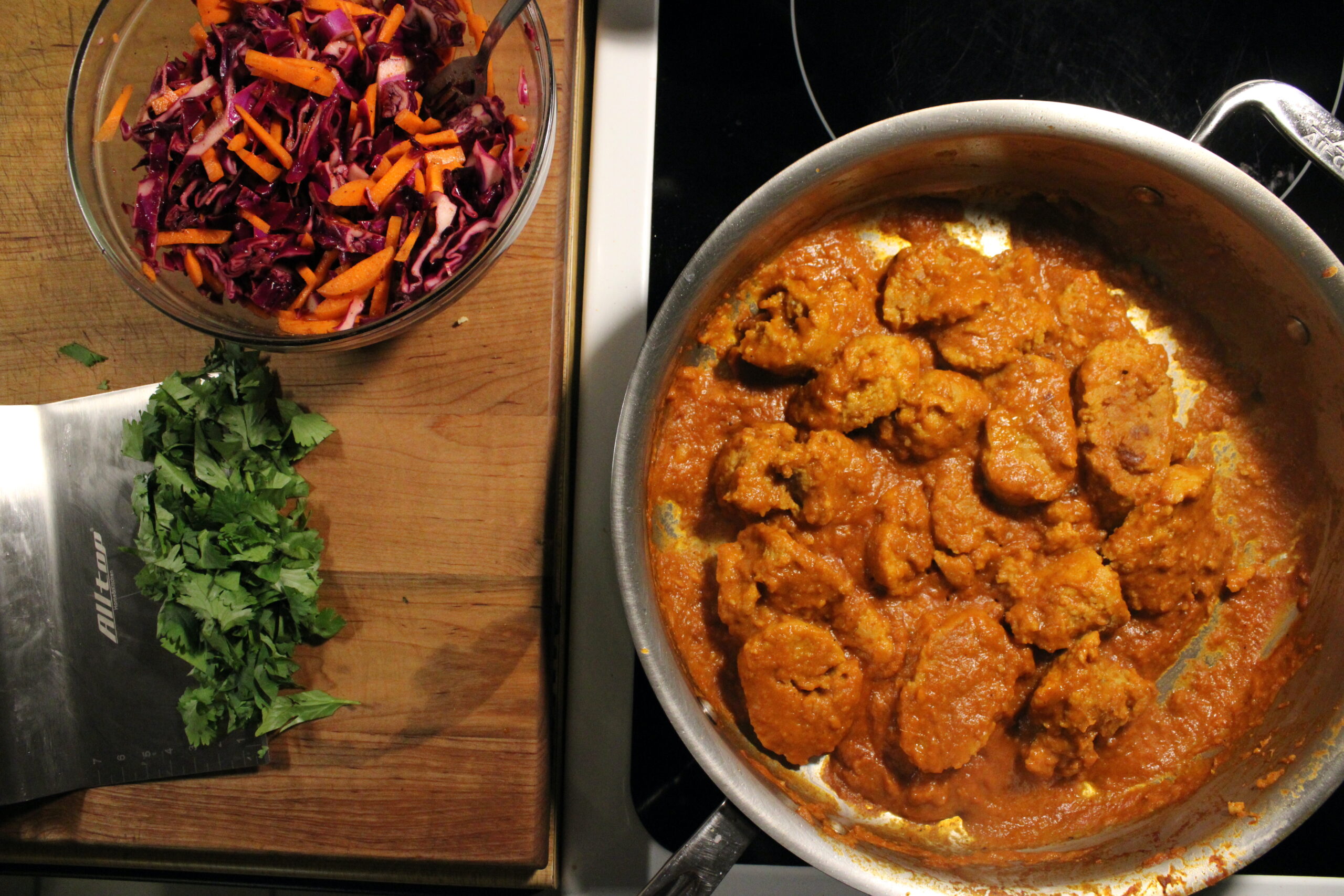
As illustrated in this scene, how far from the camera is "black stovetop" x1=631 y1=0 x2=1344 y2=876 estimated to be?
6.63 ft

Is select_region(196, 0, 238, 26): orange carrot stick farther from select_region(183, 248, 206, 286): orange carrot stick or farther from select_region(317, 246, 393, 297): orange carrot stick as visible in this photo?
select_region(317, 246, 393, 297): orange carrot stick

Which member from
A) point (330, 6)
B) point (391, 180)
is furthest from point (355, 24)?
point (391, 180)

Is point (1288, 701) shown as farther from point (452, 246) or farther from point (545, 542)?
point (452, 246)

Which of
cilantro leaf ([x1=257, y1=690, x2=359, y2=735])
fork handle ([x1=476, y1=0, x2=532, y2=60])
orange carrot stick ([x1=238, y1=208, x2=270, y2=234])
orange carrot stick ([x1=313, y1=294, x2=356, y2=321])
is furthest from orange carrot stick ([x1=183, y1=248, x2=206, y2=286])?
cilantro leaf ([x1=257, y1=690, x2=359, y2=735])

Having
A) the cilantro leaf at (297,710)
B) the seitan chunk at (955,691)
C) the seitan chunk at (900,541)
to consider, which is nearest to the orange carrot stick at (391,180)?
the cilantro leaf at (297,710)

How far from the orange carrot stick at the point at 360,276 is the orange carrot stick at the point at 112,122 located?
65 centimetres

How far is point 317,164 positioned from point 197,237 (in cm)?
29

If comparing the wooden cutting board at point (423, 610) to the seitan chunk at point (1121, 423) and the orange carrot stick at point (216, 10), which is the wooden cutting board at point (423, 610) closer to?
the orange carrot stick at point (216, 10)

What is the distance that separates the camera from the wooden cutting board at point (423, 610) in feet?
6.41

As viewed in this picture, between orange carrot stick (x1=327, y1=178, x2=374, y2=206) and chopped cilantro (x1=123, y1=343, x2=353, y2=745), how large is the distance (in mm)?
453

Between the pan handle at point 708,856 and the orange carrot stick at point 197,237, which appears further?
the orange carrot stick at point 197,237

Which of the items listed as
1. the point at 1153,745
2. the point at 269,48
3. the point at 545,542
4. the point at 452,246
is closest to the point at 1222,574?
the point at 1153,745

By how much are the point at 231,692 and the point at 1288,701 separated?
7.47 ft

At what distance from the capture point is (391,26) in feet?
5.76
